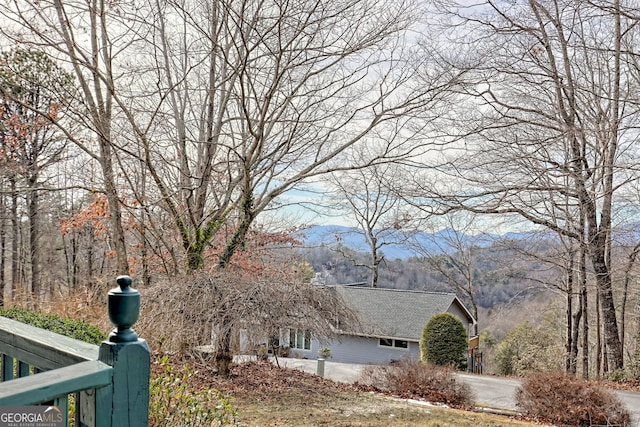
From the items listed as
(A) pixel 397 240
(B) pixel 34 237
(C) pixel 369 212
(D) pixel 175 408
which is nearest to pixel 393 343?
(A) pixel 397 240

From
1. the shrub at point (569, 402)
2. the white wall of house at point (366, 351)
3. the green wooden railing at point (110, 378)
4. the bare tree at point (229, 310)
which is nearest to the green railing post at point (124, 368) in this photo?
the green wooden railing at point (110, 378)

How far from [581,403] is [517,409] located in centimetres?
124

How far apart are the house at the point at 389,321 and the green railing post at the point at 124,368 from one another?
1762 centimetres

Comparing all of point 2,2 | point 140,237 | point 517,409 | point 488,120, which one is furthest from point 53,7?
point 517,409

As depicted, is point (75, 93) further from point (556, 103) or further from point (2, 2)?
point (556, 103)

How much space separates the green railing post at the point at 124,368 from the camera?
1.43m

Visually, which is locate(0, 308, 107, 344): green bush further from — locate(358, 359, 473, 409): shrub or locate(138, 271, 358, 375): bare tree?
locate(358, 359, 473, 409): shrub

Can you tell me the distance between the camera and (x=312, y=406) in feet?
22.2

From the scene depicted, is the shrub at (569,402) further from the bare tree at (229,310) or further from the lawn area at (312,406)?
the bare tree at (229,310)

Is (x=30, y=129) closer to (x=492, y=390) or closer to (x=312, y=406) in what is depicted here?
(x=312, y=406)

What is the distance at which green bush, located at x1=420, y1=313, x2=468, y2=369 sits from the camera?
580 inches

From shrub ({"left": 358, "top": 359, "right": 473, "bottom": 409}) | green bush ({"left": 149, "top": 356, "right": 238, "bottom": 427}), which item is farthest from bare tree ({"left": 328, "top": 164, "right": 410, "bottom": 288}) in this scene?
green bush ({"left": 149, "top": 356, "right": 238, "bottom": 427})

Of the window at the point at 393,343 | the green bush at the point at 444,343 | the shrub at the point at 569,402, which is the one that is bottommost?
the window at the point at 393,343

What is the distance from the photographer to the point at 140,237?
31.9 ft
